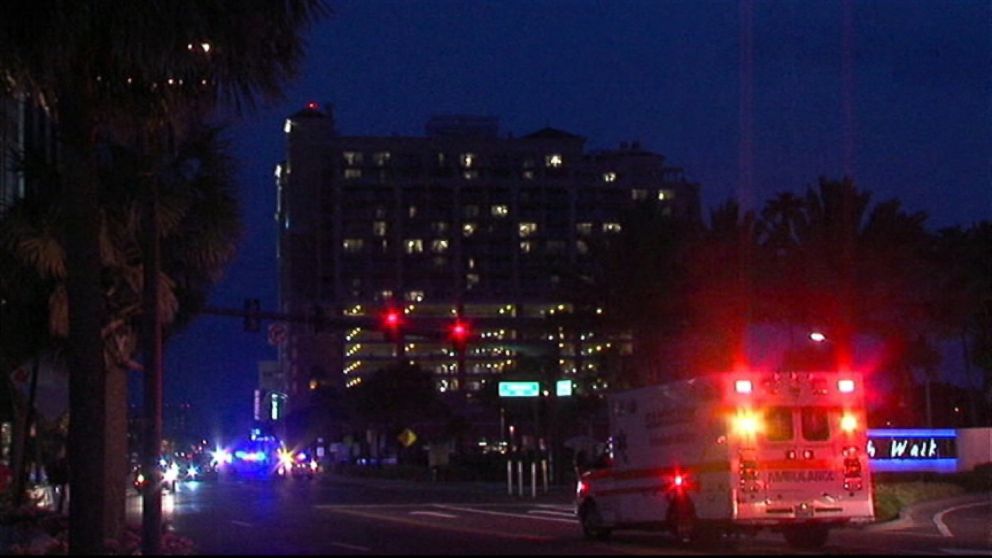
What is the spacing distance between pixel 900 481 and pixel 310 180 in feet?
427

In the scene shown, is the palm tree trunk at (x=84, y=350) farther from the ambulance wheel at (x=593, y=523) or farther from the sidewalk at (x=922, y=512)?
the sidewalk at (x=922, y=512)

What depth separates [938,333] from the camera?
57.8m

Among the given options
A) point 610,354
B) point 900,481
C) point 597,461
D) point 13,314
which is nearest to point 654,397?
point 597,461

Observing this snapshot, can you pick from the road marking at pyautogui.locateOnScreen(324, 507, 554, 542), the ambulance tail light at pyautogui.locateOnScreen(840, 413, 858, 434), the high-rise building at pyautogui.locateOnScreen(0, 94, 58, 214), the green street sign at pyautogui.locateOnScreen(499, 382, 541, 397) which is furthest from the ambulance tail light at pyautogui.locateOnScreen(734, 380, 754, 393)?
the green street sign at pyautogui.locateOnScreen(499, 382, 541, 397)

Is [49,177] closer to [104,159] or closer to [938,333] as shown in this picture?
[104,159]

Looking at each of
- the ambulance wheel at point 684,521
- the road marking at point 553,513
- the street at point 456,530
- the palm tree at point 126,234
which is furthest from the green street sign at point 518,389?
the palm tree at point 126,234

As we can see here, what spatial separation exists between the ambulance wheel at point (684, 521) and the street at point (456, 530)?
0.22m

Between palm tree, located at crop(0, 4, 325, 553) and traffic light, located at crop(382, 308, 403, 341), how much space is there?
76.0ft

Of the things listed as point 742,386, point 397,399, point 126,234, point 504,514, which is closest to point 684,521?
point 742,386

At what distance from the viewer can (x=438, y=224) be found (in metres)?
166

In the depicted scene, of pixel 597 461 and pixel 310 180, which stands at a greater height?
pixel 310 180

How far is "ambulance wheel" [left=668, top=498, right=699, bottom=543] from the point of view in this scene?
24.8m

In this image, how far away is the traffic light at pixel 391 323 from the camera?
140 feet

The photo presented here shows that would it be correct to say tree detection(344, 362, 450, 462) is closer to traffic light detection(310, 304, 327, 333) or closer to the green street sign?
the green street sign
